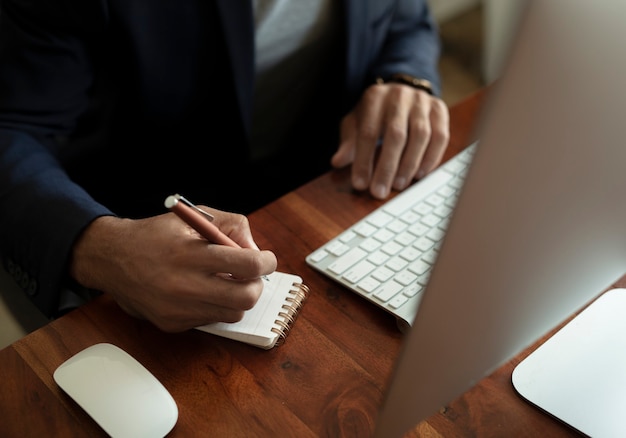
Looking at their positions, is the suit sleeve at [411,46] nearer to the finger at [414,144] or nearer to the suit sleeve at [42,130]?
the finger at [414,144]

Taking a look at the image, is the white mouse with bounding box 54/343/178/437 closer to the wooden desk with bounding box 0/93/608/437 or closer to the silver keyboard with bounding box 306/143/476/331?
the wooden desk with bounding box 0/93/608/437

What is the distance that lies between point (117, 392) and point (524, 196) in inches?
15.2

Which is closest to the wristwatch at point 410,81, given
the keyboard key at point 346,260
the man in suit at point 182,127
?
the man in suit at point 182,127

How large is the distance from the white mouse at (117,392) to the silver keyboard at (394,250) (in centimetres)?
22

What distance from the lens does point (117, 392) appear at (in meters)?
0.54

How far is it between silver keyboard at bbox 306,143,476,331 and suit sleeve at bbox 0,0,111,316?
270 mm

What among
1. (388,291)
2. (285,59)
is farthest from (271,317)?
(285,59)

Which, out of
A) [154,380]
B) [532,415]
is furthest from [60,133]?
[532,415]

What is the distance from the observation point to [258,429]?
1.75 ft

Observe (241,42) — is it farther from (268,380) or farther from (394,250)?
(268,380)

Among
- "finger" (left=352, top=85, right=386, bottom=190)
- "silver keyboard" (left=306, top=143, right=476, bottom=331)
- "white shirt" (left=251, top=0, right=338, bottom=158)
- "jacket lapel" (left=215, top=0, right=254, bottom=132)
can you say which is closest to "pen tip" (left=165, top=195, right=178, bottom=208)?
"silver keyboard" (left=306, top=143, right=476, bottom=331)

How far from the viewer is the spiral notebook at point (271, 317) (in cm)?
59

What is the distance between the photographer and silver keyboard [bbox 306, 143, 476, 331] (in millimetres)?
637

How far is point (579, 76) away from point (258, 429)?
0.38m
